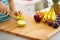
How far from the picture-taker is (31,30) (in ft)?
3.40

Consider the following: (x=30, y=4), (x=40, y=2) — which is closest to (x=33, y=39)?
(x=30, y=4)

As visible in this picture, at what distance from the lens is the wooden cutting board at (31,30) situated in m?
0.95

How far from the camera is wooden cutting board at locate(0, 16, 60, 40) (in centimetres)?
95

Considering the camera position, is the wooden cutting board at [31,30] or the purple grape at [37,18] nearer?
the wooden cutting board at [31,30]

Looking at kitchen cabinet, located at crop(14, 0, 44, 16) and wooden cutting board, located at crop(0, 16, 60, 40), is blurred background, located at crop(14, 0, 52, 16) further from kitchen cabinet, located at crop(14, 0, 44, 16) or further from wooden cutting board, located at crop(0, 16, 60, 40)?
wooden cutting board, located at crop(0, 16, 60, 40)

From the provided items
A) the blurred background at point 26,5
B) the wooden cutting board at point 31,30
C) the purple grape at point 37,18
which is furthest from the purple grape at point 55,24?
the blurred background at point 26,5

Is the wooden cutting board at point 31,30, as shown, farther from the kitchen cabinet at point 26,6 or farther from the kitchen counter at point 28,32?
the kitchen cabinet at point 26,6

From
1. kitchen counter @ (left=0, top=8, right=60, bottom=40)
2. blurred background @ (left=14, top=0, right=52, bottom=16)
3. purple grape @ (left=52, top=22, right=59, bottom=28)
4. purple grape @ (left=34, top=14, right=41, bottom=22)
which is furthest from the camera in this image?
blurred background @ (left=14, top=0, right=52, bottom=16)

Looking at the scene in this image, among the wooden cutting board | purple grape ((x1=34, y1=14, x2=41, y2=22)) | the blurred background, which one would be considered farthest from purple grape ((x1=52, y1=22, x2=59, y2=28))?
the blurred background

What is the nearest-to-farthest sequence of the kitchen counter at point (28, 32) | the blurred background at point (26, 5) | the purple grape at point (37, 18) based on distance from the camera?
the kitchen counter at point (28, 32), the purple grape at point (37, 18), the blurred background at point (26, 5)

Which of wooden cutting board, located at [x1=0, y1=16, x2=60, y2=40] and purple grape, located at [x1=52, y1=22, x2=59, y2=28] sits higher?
purple grape, located at [x1=52, y1=22, x2=59, y2=28]

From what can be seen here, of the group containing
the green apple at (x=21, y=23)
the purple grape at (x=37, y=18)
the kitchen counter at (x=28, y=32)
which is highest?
the purple grape at (x=37, y=18)

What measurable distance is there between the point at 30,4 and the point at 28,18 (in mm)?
1421

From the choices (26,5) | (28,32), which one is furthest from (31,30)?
(26,5)
